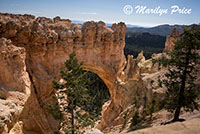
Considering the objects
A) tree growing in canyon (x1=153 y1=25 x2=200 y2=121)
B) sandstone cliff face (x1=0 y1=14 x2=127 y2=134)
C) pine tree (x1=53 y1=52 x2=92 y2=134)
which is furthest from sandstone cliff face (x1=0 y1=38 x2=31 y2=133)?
tree growing in canyon (x1=153 y1=25 x2=200 y2=121)

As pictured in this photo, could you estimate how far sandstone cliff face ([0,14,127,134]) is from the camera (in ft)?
39.0

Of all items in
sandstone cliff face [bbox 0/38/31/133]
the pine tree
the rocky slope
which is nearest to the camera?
the pine tree

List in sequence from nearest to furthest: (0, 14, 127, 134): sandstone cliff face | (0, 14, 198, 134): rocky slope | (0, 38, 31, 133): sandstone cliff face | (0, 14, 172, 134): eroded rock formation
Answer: (0, 38, 31, 133): sandstone cliff face < (0, 14, 198, 134): rocky slope < (0, 14, 172, 134): eroded rock formation < (0, 14, 127, 134): sandstone cliff face

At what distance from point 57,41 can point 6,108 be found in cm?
1091

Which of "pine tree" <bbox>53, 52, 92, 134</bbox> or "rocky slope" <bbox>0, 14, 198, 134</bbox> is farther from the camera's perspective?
"rocky slope" <bbox>0, 14, 198, 134</bbox>

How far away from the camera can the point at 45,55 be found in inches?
668

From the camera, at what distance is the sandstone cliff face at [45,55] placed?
11.9 m

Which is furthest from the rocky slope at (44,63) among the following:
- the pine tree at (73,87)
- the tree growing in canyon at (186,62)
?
the tree growing in canyon at (186,62)

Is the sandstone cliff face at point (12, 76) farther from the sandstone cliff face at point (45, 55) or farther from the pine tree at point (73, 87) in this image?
the pine tree at point (73, 87)

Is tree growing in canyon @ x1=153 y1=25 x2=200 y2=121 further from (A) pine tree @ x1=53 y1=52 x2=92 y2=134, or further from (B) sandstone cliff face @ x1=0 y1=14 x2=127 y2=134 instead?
(B) sandstone cliff face @ x1=0 y1=14 x2=127 y2=134

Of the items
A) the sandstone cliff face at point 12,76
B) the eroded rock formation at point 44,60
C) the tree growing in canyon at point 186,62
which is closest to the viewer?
the tree growing in canyon at point 186,62

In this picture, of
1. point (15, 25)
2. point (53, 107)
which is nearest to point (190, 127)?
point (53, 107)

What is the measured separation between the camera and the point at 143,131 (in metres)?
4.38

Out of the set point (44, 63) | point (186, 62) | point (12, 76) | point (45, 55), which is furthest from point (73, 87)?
point (45, 55)
